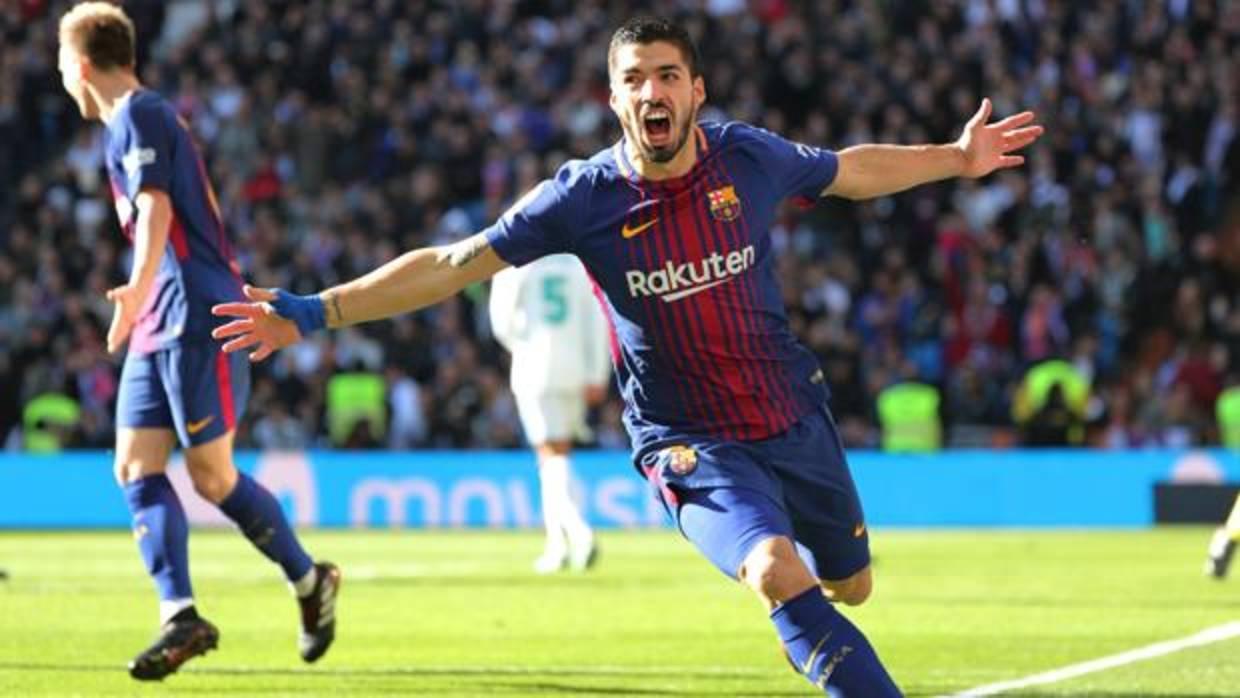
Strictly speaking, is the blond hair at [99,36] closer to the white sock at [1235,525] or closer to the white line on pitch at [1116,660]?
the white line on pitch at [1116,660]

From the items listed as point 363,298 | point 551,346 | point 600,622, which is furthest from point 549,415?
point 363,298

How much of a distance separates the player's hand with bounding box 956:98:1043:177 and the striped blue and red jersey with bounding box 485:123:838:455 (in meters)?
0.49

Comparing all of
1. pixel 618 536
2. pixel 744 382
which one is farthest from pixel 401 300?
pixel 618 536

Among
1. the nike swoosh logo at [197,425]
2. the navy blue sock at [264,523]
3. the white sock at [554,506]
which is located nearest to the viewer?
the nike swoosh logo at [197,425]

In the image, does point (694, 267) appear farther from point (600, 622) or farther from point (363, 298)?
point (600, 622)

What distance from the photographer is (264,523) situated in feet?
34.8

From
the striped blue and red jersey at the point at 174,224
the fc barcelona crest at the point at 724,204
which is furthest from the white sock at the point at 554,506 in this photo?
the fc barcelona crest at the point at 724,204

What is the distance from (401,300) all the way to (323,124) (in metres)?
22.0

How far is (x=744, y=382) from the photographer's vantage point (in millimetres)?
7984

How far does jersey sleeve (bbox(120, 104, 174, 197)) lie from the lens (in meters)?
10.0

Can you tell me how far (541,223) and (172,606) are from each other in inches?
112

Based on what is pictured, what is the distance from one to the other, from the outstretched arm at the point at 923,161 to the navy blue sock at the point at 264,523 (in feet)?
10.9

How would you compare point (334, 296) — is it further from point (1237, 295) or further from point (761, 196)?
point (1237, 295)

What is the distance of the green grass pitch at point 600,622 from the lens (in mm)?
10000
